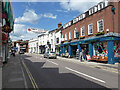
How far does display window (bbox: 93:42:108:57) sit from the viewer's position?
1545 centimetres

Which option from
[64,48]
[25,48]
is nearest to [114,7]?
[64,48]

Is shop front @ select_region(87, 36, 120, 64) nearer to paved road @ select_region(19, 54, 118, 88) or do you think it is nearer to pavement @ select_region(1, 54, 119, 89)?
pavement @ select_region(1, 54, 119, 89)

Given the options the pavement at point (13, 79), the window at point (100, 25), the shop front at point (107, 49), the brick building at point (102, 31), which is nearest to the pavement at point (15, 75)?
the pavement at point (13, 79)

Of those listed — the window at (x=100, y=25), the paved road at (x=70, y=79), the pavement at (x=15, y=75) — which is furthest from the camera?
the window at (x=100, y=25)

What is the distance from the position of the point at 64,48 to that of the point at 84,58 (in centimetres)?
929

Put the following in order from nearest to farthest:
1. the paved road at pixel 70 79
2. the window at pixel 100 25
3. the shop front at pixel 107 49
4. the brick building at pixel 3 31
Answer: the paved road at pixel 70 79 → the brick building at pixel 3 31 → the shop front at pixel 107 49 → the window at pixel 100 25

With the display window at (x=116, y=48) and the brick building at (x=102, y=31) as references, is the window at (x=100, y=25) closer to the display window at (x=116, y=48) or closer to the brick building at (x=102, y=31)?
the brick building at (x=102, y=31)

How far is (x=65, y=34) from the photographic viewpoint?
28.2 meters

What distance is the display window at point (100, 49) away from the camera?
15.5 meters

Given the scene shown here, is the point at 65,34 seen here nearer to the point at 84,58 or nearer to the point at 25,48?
the point at 84,58

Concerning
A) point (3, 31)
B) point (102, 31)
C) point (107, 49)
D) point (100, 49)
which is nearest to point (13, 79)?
point (3, 31)

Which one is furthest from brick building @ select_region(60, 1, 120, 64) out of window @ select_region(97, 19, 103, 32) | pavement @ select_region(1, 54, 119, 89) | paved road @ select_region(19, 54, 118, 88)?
paved road @ select_region(19, 54, 118, 88)

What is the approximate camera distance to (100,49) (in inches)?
640

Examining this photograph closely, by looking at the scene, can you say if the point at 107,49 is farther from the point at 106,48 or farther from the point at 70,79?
the point at 70,79
